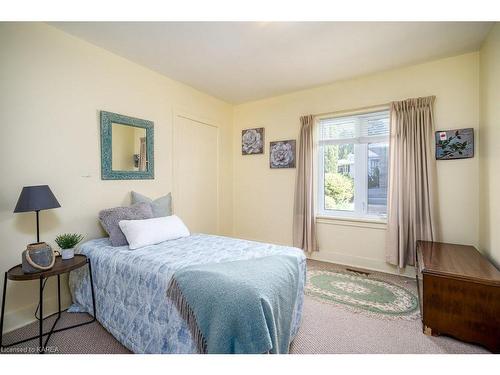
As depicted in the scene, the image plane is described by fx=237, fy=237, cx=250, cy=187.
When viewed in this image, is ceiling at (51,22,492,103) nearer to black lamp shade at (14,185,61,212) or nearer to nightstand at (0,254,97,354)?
black lamp shade at (14,185,61,212)

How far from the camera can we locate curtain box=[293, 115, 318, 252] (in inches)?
139

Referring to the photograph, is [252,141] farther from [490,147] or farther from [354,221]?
[490,147]

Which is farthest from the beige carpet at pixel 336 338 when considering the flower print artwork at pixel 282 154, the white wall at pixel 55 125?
the flower print artwork at pixel 282 154

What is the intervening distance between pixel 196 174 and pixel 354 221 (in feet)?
7.89

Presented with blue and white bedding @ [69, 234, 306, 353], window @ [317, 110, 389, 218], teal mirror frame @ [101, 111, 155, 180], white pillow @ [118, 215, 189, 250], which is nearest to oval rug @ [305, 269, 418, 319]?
blue and white bedding @ [69, 234, 306, 353]

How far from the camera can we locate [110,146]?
8.38 ft

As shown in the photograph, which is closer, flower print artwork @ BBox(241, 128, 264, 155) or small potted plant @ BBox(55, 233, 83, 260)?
small potted plant @ BBox(55, 233, 83, 260)

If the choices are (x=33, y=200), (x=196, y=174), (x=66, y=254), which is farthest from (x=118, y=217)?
(x=196, y=174)

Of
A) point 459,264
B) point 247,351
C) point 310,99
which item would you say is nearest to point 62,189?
point 247,351

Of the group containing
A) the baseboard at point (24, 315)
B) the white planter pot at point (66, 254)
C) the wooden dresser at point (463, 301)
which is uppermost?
the white planter pot at point (66, 254)

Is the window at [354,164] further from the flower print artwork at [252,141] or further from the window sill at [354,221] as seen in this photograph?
the flower print artwork at [252,141]

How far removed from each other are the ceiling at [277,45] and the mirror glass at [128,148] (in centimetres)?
81

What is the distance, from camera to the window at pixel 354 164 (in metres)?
3.18

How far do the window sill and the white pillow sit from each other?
2098 millimetres
